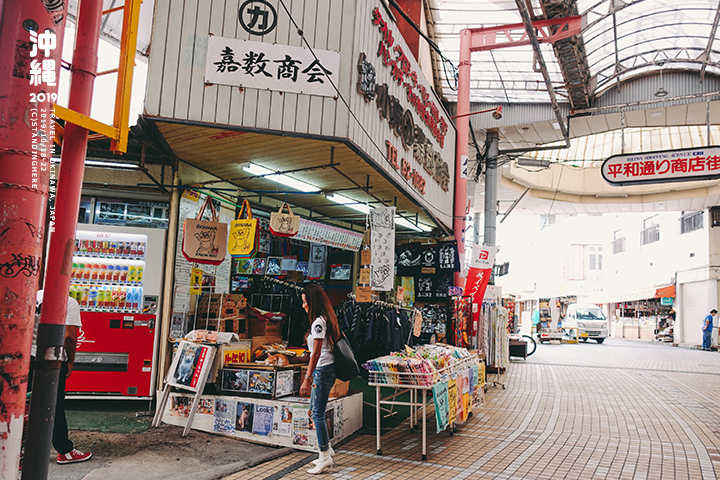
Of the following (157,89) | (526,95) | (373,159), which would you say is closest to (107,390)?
(157,89)

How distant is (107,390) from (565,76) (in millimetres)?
12779

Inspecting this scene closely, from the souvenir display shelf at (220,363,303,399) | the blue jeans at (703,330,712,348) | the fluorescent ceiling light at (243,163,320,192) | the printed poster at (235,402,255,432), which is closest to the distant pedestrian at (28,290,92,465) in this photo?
the printed poster at (235,402,255,432)

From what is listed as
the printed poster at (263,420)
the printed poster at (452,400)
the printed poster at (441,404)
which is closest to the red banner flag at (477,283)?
the printed poster at (452,400)

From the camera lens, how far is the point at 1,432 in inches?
112

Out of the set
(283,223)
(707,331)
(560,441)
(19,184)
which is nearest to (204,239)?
(283,223)

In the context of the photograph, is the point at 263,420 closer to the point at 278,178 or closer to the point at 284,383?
the point at 284,383

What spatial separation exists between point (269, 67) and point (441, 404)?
4.66 m

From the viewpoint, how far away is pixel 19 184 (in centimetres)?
288

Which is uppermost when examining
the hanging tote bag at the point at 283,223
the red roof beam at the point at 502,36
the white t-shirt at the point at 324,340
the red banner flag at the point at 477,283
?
the red roof beam at the point at 502,36

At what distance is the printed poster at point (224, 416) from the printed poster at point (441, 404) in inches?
99.2

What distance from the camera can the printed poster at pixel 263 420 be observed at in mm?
6441

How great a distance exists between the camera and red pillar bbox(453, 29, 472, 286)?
13.8m

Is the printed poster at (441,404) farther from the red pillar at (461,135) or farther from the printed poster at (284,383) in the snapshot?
the red pillar at (461,135)

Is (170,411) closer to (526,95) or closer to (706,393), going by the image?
(706,393)
